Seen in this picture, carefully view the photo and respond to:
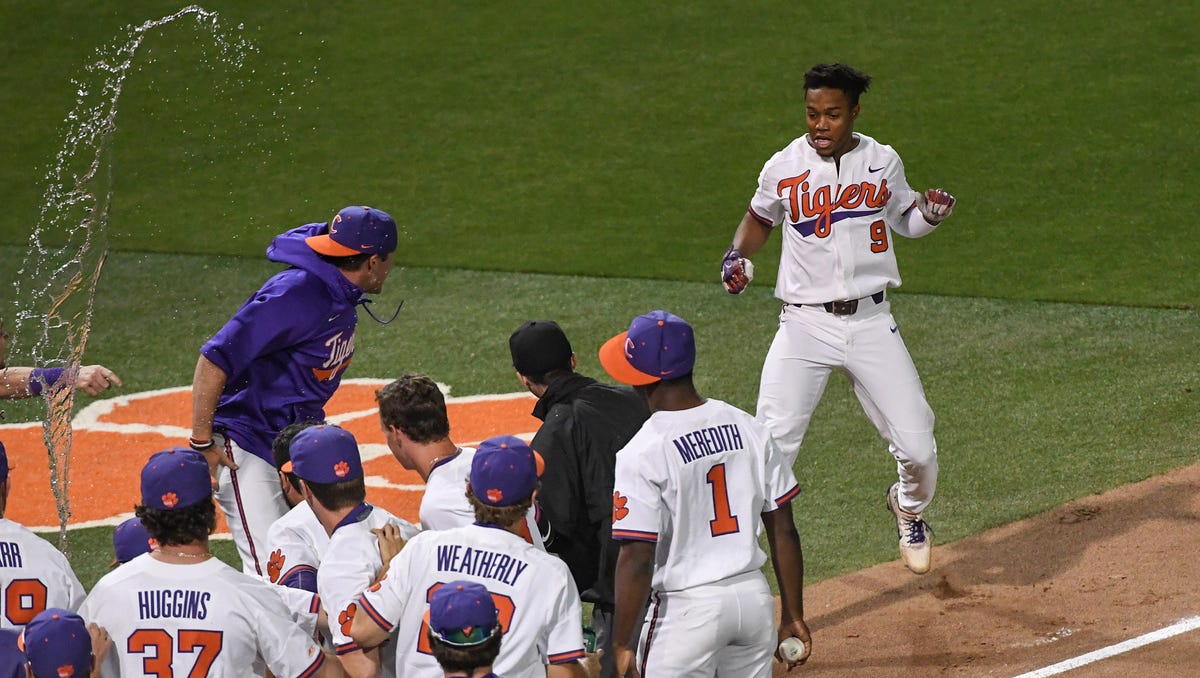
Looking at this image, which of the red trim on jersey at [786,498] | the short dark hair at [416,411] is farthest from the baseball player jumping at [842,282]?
the short dark hair at [416,411]

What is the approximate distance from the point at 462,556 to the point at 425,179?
9.75 metres

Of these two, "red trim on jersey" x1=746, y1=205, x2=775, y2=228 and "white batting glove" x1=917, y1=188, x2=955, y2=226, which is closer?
"white batting glove" x1=917, y1=188, x2=955, y2=226

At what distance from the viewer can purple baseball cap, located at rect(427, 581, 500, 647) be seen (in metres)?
3.27

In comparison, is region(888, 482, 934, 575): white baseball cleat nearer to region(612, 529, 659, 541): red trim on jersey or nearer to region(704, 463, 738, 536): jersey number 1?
region(704, 463, 738, 536): jersey number 1

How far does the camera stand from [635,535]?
420 cm

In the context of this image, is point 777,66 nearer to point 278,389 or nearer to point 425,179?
point 425,179

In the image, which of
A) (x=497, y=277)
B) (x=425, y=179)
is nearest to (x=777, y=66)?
(x=425, y=179)

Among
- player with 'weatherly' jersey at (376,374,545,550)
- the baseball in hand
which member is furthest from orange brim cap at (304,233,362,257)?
the baseball in hand

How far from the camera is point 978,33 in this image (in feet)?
46.9

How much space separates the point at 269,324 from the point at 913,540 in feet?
9.02

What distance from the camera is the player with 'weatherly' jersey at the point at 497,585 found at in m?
3.66

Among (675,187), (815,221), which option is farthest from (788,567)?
(675,187)

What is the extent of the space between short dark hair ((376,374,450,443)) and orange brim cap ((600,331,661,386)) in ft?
1.65

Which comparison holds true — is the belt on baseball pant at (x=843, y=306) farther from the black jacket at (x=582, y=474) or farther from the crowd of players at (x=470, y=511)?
the black jacket at (x=582, y=474)
